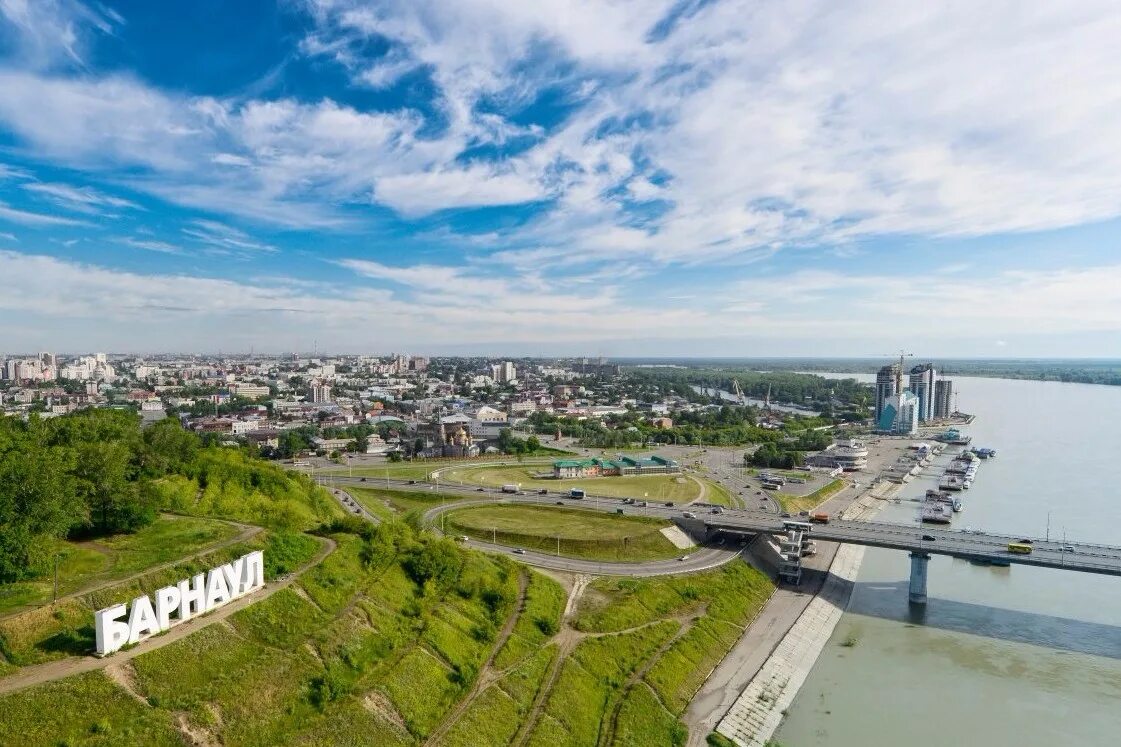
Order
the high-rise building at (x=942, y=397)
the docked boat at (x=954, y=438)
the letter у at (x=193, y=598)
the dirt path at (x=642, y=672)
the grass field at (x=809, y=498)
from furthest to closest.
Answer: the high-rise building at (x=942, y=397), the docked boat at (x=954, y=438), the grass field at (x=809, y=498), the dirt path at (x=642, y=672), the letter у at (x=193, y=598)

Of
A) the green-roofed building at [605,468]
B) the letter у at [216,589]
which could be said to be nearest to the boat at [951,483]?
Answer: the green-roofed building at [605,468]

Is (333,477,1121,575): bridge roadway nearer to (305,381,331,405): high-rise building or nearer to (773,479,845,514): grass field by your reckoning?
(773,479,845,514): grass field

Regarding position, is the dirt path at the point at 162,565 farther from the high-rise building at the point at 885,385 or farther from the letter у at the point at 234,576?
the high-rise building at the point at 885,385

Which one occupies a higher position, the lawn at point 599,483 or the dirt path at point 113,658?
the dirt path at point 113,658

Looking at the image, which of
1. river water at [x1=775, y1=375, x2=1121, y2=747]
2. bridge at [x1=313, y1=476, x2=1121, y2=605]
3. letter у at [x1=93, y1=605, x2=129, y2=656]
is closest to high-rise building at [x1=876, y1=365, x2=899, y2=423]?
river water at [x1=775, y1=375, x2=1121, y2=747]

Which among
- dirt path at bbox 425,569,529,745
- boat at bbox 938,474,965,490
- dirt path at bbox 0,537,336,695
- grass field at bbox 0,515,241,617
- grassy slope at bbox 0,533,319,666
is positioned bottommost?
boat at bbox 938,474,965,490

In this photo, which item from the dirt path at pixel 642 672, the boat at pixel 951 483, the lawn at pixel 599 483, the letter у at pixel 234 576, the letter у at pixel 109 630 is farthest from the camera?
the boat at pixel 951 483

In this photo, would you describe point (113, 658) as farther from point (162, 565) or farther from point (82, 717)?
point (162, 565)

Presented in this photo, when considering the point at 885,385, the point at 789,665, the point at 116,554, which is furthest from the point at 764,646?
the point at 885,385
